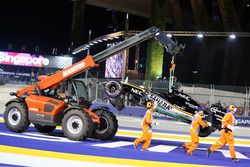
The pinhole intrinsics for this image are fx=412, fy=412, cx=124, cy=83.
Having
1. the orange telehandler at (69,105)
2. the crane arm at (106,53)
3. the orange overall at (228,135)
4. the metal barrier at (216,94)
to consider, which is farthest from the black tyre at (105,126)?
the metal barrier at (216,94)

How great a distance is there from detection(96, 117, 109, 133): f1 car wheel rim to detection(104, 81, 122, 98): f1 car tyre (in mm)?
806

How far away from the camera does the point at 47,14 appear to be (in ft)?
178

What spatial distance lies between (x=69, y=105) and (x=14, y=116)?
186 centimetres

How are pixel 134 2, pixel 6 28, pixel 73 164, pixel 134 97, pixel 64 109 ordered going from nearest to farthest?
pixel 73 164
pixel 64 109
pixel 134 97
pixel 134 2
pixel 6 28

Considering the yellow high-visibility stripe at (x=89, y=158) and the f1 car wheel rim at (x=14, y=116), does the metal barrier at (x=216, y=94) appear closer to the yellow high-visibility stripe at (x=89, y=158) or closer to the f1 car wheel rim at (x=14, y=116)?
the f1 car wheel rim at (x=14, y=116)

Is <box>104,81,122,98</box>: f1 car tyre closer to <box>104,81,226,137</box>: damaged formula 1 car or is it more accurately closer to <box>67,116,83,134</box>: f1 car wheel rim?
<box>104,81,226,137</box>: damaged formula 1 car

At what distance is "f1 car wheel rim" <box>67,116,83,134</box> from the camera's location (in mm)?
12164

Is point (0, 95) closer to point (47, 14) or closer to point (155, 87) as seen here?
point (155, 87)

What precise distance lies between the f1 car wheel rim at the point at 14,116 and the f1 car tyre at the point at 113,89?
2.88 metres

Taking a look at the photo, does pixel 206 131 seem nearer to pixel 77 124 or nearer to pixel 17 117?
pixel 77 124

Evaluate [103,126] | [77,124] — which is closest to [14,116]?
[77,124]

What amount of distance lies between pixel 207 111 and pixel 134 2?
3293cm

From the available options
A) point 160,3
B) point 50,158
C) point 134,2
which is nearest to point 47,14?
point 134,2

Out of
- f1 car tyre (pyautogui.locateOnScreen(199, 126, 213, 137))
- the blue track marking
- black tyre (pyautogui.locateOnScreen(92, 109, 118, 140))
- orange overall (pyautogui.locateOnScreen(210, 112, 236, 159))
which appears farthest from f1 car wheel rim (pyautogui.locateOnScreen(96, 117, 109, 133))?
orange overall (pyautogui.locateOnScreen(210, 112, 236, 159))
